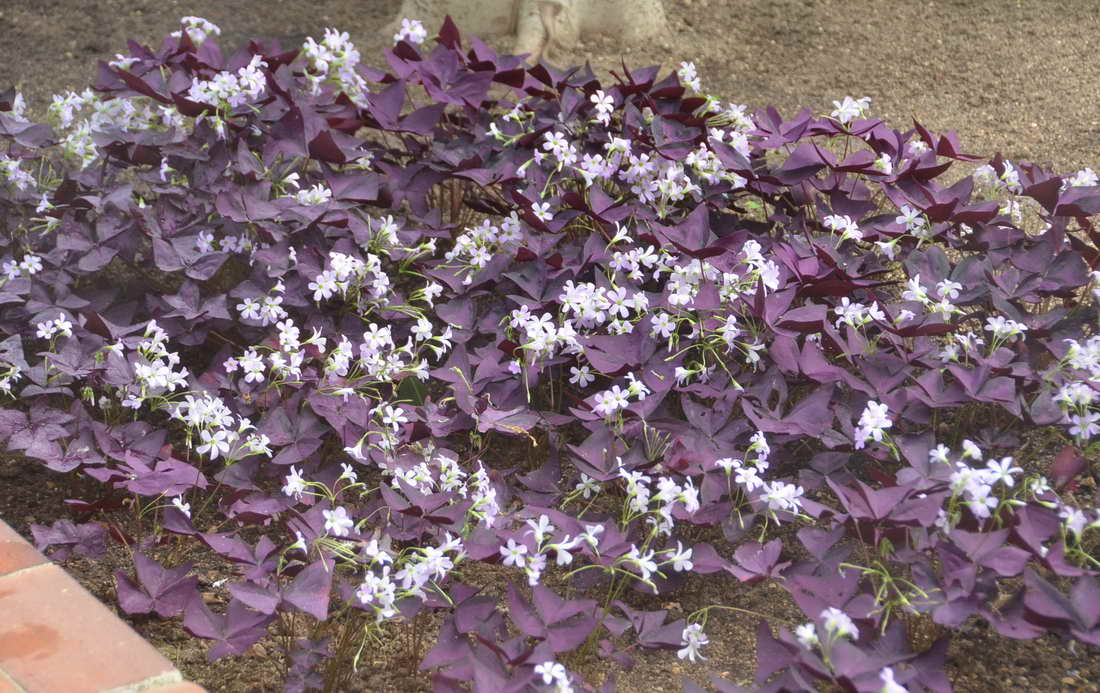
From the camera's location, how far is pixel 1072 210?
2.16 meters

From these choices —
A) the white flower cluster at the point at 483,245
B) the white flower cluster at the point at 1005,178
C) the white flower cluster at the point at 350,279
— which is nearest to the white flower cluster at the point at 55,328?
the white flower cluster at the point at 350,279

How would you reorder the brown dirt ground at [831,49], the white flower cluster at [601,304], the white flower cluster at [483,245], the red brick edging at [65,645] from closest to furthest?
the red brick edging at [65,645]
the white flower cluster at [601,304]
the white flower cluster at [483,245]
the brown dirt ground at [831,49]

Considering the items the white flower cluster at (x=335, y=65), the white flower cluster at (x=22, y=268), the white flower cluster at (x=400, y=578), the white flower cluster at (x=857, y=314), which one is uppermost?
the white flower cluster at (x=335, y=65)

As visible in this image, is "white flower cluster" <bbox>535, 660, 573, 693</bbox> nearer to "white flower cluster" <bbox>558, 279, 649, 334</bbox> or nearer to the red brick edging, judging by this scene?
the red brick edging

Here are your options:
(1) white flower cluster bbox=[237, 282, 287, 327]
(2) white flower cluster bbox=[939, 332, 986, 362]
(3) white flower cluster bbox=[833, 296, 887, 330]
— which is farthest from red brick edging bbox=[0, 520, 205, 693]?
(2) white flower cluster bbox=[939, 332, 986, 362]

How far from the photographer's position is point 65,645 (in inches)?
57.6

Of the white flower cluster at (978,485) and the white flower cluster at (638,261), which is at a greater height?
the white flower cluster at (978,485)

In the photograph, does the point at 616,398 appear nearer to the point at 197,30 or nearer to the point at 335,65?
the point at 335,65

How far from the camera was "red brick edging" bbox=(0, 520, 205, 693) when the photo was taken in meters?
1.39

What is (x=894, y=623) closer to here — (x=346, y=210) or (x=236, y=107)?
(x=346, y=210)

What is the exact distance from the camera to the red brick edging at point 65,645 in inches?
54.7

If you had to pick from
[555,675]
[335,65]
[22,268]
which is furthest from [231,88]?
[555,675]

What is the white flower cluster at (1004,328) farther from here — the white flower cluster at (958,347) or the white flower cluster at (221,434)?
the white flower cluster at (221,434)

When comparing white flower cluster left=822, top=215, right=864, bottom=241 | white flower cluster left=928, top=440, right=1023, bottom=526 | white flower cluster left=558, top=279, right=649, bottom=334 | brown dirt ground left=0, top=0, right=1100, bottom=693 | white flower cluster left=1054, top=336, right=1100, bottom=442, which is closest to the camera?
white flower cluster left=928, top=440, right=1023, bottom=526
